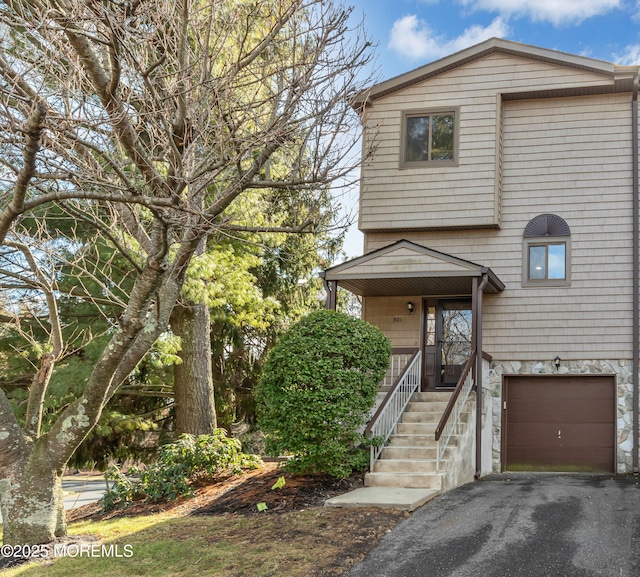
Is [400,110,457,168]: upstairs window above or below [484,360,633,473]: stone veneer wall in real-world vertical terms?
above

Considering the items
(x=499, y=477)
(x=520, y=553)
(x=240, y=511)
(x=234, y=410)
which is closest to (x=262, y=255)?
(x=234, y=410)

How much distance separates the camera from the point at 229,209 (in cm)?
1264

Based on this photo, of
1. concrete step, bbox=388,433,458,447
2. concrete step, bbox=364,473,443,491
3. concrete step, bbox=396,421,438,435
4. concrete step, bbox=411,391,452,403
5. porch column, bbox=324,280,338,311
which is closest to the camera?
concrete step, bbox=364,473,443,491

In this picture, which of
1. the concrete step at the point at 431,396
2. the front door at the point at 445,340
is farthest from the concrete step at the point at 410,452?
the front door at the point at 445,340

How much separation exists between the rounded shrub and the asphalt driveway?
4.50ft

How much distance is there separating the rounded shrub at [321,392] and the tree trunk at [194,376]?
14.1 feet

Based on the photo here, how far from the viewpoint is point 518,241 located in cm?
1242

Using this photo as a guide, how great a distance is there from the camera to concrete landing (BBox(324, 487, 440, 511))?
25.4ft

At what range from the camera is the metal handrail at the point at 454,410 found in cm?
921

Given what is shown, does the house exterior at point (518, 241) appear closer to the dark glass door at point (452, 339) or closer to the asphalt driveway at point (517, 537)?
the dark glass door at point (452, 339)

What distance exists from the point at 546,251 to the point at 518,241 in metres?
0.50

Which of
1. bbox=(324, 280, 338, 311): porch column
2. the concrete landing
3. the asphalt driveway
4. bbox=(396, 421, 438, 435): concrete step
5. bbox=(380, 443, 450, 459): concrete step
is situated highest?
bbox=(324, 280, 338, 311): porch column

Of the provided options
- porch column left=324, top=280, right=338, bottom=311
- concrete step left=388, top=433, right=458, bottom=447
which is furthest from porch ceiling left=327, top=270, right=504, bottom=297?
concrete step left=388, top=433, right=458, bottom=447

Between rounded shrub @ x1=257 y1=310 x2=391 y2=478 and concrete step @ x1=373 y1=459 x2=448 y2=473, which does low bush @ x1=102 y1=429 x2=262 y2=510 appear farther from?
concrete step @ x1=373 y1=459 x2=448 y2=473
